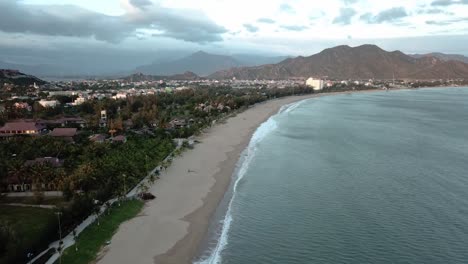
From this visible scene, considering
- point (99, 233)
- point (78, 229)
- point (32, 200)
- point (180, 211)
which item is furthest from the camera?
point (32, 200)

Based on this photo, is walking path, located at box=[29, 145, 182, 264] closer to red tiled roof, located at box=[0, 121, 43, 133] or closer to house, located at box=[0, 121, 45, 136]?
house, located at box=[0, 121, 45, 136]

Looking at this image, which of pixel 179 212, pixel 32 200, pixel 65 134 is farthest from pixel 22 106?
pixel 179 212

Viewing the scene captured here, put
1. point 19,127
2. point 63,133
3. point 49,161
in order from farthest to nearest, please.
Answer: point 19,127
point 63,133
point 49,161

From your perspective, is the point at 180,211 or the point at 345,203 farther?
the point at 345,203

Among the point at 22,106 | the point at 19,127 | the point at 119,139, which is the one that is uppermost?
the point at 22,106

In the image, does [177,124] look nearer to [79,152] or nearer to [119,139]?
[119,139]

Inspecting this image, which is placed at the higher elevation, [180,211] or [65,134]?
[65,134]

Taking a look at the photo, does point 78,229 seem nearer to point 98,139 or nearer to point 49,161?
point 49,161

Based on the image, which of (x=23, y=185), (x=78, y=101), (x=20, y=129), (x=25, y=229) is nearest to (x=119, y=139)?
(x=20, y=129)
